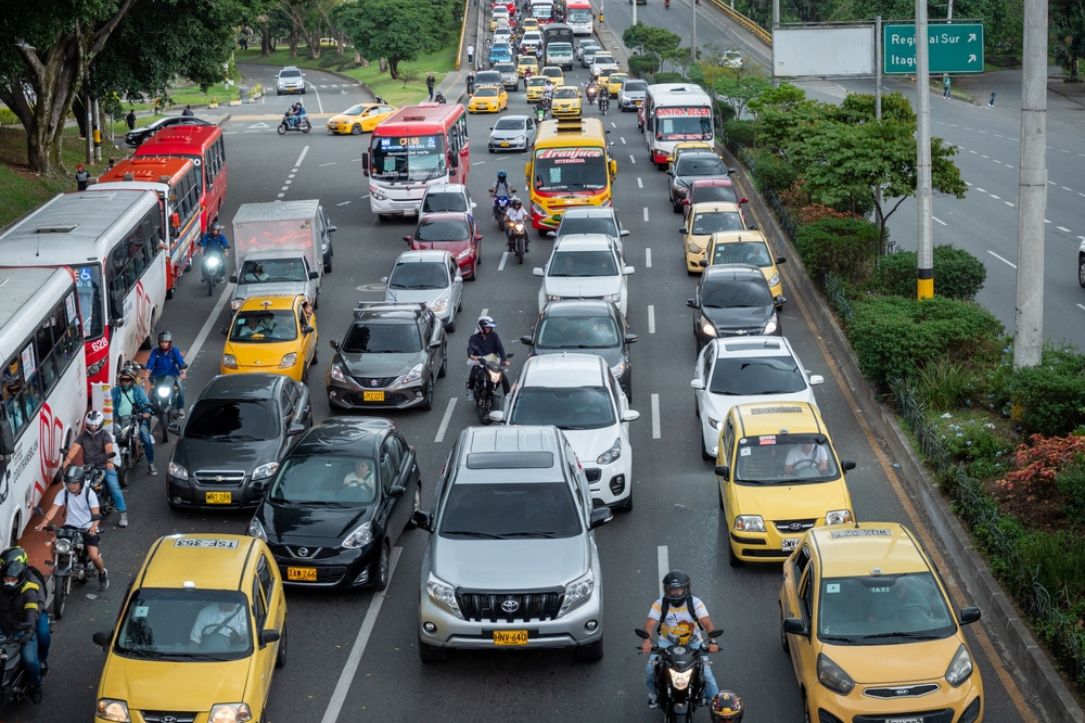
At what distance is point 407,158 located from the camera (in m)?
39.9

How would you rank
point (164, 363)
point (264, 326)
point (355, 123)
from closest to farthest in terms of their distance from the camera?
point (164, 363) < point (264, 326) < point (355, 123)

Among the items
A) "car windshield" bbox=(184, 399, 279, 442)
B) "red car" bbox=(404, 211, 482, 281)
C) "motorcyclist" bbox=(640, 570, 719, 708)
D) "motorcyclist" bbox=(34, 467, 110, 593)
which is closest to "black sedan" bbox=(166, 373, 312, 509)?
"car windshield" bbox=(184, 399, 279, 442)

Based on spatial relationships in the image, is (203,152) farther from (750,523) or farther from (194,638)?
(194,638)

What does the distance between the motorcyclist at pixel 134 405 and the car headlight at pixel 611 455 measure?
7.06 m

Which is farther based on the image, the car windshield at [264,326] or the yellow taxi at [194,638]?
the car windshield at [264,326]

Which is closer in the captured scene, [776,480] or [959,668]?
[959,668]

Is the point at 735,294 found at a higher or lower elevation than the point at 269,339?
higher

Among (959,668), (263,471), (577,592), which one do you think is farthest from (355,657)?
(959,668)

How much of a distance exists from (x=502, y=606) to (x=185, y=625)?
3030mm

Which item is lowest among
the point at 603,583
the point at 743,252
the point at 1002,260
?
the point at 603,583

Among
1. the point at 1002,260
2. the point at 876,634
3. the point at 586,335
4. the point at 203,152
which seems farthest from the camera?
the point at 203,152

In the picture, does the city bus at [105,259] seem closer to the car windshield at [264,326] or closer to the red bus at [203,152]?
the car windshield at [264,326]

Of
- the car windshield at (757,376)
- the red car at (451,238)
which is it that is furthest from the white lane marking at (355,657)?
the red car at (451,238)

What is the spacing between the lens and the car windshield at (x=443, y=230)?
33125 mm
